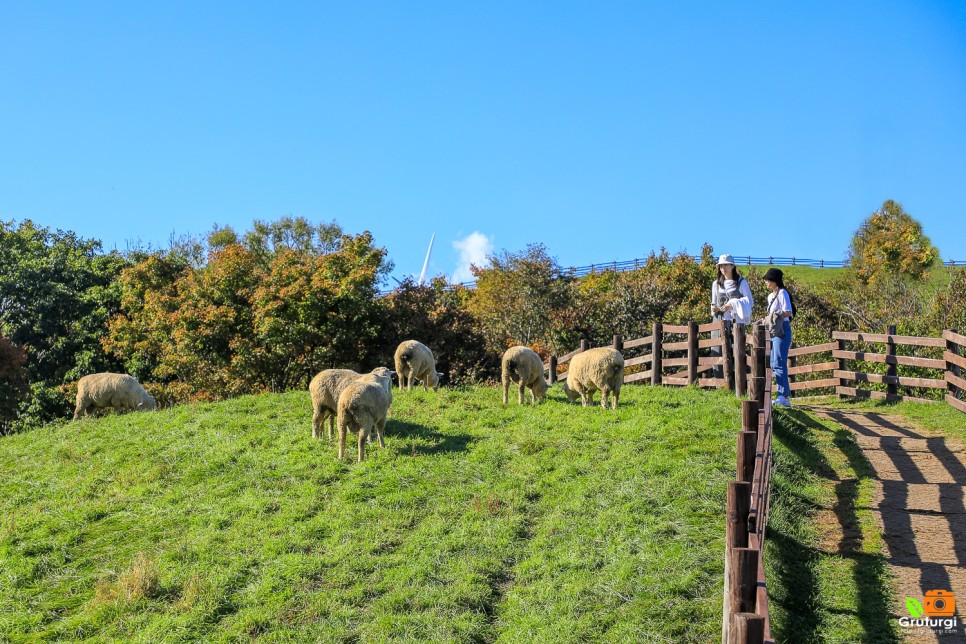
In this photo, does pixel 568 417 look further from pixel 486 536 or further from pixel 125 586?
pixel 125 586

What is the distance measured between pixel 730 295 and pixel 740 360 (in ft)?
4.89

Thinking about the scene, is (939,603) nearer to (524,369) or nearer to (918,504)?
(918,504)

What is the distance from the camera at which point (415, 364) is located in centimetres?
2183

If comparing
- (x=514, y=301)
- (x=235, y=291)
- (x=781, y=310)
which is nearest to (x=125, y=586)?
(x=781, y=310)

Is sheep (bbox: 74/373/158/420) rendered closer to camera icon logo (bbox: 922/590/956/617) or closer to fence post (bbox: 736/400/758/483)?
fence post (bbox: 736/400/758/483)

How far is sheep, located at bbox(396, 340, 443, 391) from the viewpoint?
858 inches

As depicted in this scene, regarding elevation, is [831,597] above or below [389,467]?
below

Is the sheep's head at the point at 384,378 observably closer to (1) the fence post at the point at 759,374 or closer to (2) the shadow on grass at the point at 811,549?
(1) the fence post at the point at 759,374

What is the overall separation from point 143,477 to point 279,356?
54.7ft

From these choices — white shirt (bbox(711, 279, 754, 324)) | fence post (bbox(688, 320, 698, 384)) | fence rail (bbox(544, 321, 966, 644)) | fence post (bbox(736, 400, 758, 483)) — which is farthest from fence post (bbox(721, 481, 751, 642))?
fence post (bbox(688, 320, 698, 384))

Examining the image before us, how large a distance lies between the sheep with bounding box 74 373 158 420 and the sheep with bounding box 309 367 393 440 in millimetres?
8476

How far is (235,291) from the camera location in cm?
3466

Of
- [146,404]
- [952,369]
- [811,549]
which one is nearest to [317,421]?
[146,404]

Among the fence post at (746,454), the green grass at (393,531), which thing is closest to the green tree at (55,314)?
the green grass at (393,531)
